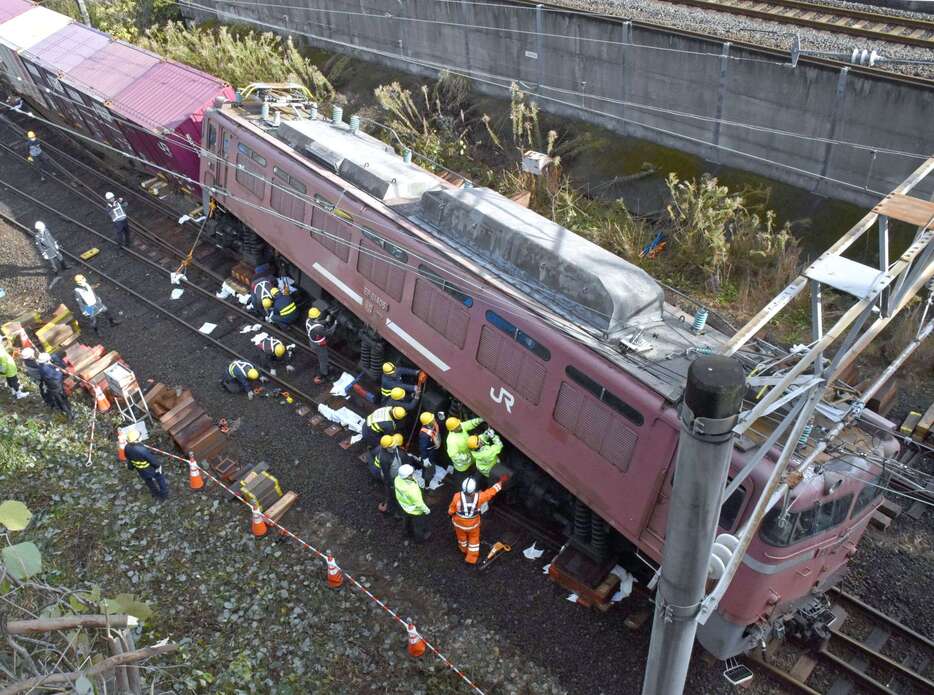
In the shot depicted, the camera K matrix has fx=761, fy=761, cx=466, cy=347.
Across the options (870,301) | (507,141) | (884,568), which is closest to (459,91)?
(507,141)

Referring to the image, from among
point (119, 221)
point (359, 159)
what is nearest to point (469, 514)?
point (359, 159)

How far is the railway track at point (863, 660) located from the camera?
8711 millimetres

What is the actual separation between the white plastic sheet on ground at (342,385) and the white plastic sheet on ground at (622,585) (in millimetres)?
5481

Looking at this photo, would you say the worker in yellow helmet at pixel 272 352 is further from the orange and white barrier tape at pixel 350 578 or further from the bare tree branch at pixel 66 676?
the bare tree branch at pixel 66 676

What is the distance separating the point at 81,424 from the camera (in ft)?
39.6

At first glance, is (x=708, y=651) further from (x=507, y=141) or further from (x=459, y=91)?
(x=459, y=91)

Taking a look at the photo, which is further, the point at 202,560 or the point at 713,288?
the point at 713,288

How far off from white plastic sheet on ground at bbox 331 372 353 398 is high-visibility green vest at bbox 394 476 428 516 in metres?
3.61

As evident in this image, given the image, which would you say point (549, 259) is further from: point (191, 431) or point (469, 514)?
point (191, 431)


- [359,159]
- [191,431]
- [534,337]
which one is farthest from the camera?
[359,159]

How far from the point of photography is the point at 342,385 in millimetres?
12977

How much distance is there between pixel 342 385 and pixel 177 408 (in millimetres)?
2655

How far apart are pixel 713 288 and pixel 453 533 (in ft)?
24.8

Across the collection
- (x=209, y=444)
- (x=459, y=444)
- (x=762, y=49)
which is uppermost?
(x=762, y=49)
